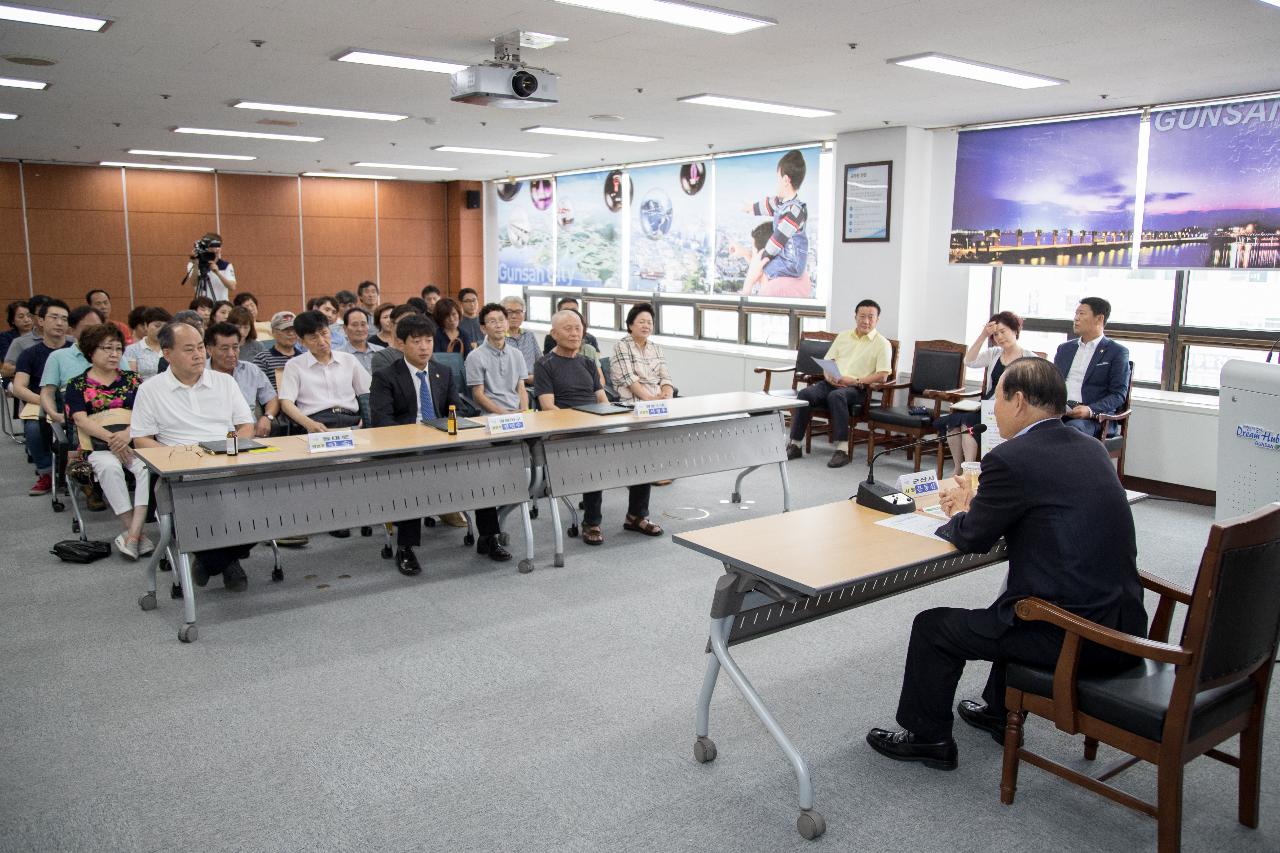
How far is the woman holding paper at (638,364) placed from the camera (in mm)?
6094

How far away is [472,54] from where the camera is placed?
17.0 feet

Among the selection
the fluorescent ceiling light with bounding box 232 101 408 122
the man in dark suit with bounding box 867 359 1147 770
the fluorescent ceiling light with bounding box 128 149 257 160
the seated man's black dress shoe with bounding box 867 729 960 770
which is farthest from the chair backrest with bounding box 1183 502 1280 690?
the fluorescent ceiling light with bounding box 128 149 257 160

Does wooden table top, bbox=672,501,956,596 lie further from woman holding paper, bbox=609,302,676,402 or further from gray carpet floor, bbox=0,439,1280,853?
woman holding paper, bbox=609,302,676,402

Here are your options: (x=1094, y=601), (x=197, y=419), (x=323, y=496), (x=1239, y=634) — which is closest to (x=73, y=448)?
(x=197, y=419)

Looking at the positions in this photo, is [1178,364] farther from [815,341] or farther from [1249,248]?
[815,341]

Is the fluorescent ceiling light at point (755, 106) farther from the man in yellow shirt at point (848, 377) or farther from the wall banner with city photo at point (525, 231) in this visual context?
the wall banner with city photo at point (525, 231)

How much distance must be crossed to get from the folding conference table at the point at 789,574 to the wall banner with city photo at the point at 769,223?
6.20 m

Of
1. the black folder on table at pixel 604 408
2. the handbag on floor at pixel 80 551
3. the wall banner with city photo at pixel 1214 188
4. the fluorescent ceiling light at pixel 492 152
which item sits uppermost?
the fluorescent ceiling light at pixel 492 152

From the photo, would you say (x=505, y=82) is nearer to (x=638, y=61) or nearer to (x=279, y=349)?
(x=638, y=61)

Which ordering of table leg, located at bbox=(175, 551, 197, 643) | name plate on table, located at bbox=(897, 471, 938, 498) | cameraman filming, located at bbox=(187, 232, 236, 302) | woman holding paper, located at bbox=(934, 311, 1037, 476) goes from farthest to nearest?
cameraman filming, located at bbox=(187, 232, 236, 302), woman holding paper, located at bbox=(934, 311, 1037, 476), table leg, located at bbox=(175, 551, 197, 643), name plate on table, located at bbox=(897, 471, 938, 498)

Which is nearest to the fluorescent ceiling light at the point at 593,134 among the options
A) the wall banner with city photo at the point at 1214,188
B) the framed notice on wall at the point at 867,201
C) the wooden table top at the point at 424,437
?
the framed notice on wall at the point at 867,201

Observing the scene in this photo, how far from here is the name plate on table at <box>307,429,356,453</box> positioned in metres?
4.24

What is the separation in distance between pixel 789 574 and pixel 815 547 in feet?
0.96

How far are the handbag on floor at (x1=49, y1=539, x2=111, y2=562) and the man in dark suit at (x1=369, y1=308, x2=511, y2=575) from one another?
1602 mm
